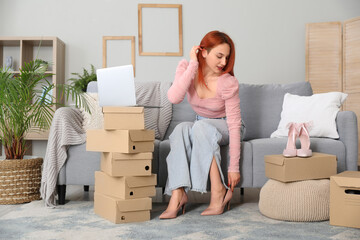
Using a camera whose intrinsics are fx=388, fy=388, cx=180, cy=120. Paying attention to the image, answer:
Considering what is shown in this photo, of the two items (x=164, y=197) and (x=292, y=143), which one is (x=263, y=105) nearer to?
(x=292, y=143)

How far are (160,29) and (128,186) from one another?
3223 millimetres

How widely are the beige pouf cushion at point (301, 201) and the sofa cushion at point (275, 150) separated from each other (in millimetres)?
325

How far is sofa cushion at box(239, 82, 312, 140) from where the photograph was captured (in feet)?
9.34

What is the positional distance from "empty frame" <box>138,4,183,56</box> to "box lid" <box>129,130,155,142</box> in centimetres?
294

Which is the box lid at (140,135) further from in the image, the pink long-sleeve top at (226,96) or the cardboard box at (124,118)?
the pink long-sleeve top at (226,96)

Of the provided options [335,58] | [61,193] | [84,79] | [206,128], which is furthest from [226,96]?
[335,58]

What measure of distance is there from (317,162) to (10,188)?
182 centimetres

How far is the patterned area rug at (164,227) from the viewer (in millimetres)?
1684

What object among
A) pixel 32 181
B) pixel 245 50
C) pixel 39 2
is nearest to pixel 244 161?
pixel 32 181

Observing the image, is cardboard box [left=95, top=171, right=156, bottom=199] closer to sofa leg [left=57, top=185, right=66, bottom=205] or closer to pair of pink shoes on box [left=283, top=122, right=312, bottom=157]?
sofa leg [left=57, top=185, right=66, bottom=205]

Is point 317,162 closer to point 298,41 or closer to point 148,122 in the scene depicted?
point 148,122

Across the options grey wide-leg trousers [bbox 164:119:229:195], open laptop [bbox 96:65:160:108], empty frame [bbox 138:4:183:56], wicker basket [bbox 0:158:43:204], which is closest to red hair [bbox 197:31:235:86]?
grey wide-leg trousers [bbox 164:119:229:195]

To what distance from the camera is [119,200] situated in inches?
75.4

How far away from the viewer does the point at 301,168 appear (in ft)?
6.58
